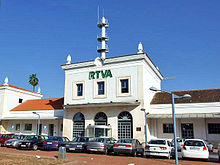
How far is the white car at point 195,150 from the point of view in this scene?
1449 centimetres

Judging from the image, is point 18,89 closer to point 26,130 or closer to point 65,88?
point 26,130

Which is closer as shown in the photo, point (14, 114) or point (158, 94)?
point (158, 94)

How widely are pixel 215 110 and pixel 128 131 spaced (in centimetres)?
973

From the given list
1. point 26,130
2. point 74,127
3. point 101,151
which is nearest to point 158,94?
point 74,127

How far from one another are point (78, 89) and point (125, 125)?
8.08 m

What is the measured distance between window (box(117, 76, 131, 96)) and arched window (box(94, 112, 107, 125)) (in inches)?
126

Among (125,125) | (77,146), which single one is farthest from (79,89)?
(77,146)

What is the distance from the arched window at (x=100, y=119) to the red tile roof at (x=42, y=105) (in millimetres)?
8229

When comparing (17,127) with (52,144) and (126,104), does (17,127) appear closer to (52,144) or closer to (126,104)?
(52,144)

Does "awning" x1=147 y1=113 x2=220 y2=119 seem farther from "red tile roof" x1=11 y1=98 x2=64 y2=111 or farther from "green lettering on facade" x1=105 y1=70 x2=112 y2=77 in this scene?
"red tile roof" x1=11 y1=98 x2=64 y2=111

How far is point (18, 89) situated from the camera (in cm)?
3972

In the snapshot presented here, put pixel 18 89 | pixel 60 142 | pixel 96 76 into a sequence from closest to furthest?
pixel 60 142
pixel 96 76
pixel 18 89

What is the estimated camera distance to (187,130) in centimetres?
2441

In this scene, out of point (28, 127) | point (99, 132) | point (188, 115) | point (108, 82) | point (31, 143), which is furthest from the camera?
point (28, 127)
